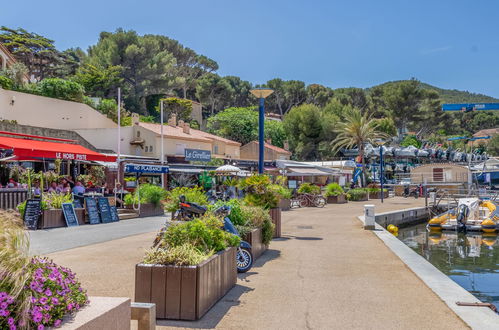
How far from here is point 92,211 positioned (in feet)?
53.3

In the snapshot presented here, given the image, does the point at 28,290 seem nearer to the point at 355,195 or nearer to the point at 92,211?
the point at 92,211

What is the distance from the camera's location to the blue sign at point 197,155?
37.3m

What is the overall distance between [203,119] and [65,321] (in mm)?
70689

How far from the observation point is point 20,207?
47.1 feet

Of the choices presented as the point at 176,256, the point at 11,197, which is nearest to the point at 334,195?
the point at 11,197

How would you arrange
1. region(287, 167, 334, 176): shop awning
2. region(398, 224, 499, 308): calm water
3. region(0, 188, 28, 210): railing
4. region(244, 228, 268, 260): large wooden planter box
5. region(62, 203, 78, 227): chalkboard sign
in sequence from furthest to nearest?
1. region(287, 167, 334, 176): shop awning
2. region(62, 203, 78, 227): chalkboard sign
3. region(0, 188, 28, 210): railing
4. region(398, 224, 499, 308): calm water
5. region(244, 228, 268, 260): large wooden planter box

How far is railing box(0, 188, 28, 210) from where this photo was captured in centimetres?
1483

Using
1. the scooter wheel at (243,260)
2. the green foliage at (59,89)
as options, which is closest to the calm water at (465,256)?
the scooter wheel at (243,260)

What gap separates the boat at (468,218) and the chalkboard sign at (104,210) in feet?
52.8

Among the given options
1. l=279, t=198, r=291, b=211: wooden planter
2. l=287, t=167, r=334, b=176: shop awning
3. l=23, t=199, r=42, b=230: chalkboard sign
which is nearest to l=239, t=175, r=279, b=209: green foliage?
l=23, t=199, r=42, b=230: chalkboard sign

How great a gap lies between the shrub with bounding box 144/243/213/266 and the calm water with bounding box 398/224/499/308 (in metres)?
6.85

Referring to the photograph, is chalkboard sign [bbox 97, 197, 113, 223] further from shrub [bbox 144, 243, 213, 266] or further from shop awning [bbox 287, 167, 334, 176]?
shop awning [bbox 287, 167, 334, 176]

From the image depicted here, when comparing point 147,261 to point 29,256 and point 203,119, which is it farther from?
point 203,119

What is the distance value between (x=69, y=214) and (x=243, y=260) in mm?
9364
